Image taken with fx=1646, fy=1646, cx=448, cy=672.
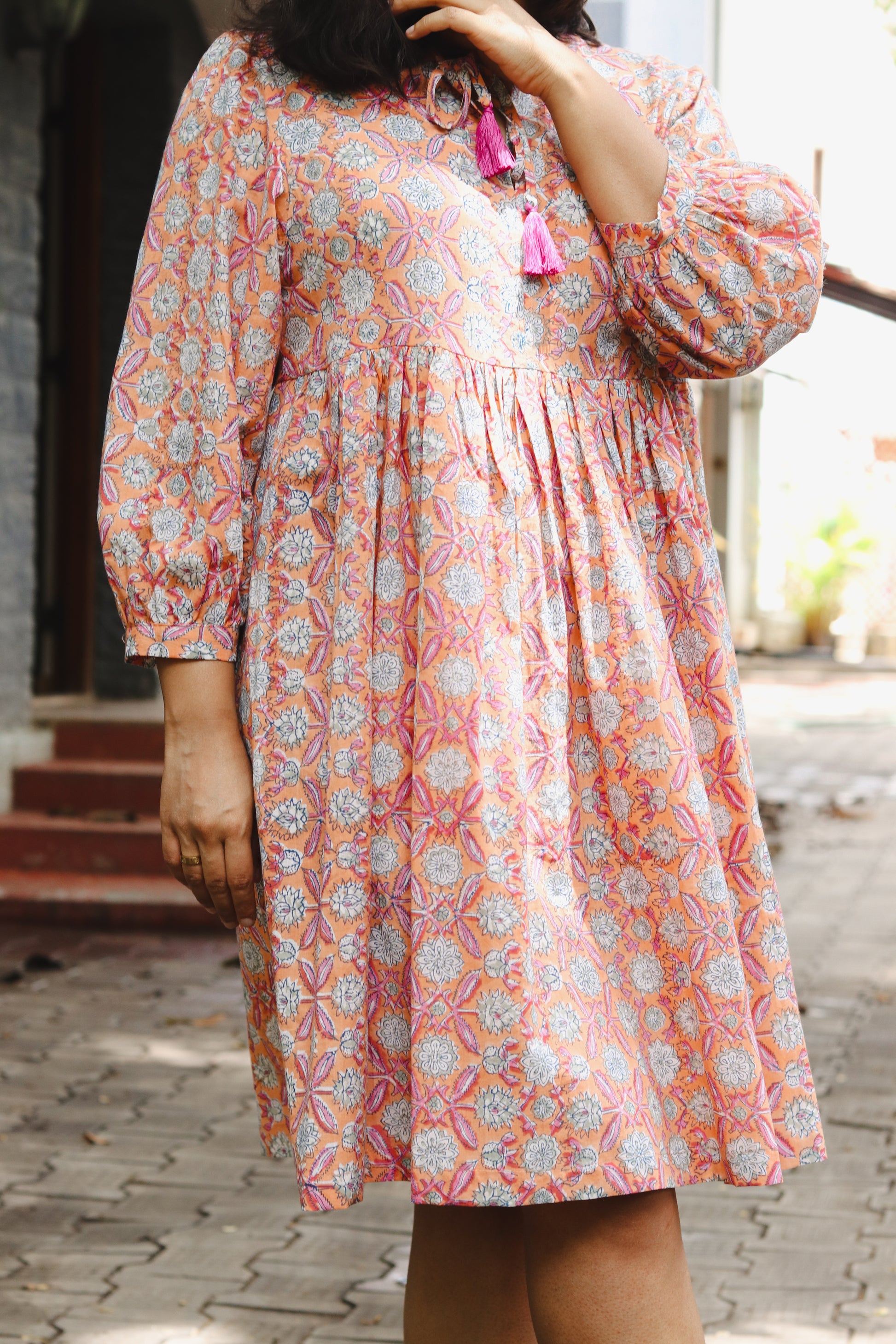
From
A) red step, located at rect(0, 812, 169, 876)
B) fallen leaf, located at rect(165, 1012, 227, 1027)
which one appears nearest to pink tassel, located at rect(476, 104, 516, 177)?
fallen leaf, located at rect(165, 1012, 227, 1027)

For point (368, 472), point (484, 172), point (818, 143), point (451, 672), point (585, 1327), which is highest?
point (818, 143)

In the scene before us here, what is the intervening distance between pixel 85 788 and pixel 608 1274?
5.33 metres

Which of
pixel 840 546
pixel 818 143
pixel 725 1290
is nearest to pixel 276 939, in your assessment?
pixel 725 1290

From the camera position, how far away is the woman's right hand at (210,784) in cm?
158

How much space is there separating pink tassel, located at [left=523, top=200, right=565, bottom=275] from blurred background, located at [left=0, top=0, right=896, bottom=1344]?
0.67 metres

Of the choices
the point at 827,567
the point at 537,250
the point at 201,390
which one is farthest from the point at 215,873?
the point at 827,567

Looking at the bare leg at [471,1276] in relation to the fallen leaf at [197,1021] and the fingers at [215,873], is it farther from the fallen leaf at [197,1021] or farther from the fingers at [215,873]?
the fallen leaf at [197,1021]

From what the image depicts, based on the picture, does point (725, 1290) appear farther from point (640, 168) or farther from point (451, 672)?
point (640, 168)

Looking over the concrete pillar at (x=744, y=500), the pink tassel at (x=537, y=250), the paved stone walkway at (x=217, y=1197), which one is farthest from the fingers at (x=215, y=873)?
the concrete pillar at (x=744, y=500)

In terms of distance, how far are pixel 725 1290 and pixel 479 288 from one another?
1.98 metres

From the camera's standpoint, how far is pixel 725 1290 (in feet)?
9.33

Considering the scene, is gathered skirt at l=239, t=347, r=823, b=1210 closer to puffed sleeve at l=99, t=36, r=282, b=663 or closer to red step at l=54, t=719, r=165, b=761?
puffed sleeve at l=99, t=36, r=282, b=663

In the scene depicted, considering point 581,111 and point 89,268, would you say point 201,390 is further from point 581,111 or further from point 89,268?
point 89,268

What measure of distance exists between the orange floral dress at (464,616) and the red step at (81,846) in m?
4.64
